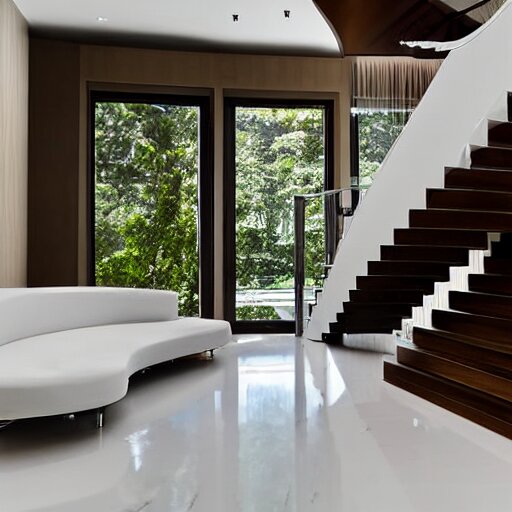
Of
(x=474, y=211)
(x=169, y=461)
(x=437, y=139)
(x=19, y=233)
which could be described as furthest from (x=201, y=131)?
(x=169, y=461)

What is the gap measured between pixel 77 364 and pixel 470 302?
2374 millimetres

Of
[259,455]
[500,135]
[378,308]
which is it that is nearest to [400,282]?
[378,308]

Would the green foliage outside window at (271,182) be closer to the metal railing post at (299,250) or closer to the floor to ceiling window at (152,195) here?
the floor to ceiling window at (152,195)

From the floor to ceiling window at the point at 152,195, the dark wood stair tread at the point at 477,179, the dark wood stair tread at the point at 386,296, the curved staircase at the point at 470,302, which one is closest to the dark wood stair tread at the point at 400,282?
the dark wood stair tread at the point at 386,296

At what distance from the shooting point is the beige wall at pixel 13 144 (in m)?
5.66

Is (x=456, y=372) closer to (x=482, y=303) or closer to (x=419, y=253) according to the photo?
(x=482, y=303)

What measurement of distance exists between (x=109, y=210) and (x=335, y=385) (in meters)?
3.68

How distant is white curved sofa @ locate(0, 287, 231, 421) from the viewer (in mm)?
3000

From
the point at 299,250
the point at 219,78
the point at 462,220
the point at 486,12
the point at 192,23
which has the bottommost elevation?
the point at 299,250

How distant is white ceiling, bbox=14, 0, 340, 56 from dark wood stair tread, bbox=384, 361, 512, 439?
3387 millimetres

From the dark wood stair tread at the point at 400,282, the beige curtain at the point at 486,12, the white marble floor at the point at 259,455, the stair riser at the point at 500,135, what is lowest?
the white marble floor at the point at 259,455

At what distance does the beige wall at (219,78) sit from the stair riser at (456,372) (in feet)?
10.3

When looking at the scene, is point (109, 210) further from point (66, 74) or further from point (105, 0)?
point (105, 0)

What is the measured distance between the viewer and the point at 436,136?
4.14m
